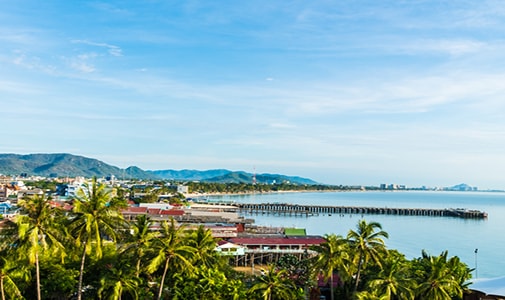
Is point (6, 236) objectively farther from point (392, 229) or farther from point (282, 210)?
point (282, 210)

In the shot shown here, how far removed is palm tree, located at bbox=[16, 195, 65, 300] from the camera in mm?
22844

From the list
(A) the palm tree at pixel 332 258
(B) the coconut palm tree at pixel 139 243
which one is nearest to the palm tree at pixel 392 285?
(A) the palm tree at pixel 332 258

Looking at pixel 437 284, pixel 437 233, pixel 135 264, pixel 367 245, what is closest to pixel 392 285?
pixel 437 284

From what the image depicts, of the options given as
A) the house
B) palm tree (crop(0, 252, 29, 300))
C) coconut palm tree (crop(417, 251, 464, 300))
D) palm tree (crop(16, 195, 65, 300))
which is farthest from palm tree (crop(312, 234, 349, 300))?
the house

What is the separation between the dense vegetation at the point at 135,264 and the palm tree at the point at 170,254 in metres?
0.05

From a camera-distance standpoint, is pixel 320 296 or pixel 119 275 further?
pixel 320 296

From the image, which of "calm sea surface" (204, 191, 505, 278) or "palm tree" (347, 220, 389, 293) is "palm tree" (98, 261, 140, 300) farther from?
"calm sea surface" (204, 191, 505, 278)

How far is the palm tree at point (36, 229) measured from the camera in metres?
22.8

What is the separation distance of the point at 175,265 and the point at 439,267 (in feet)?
47.1

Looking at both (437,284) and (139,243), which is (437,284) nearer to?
(437,284)

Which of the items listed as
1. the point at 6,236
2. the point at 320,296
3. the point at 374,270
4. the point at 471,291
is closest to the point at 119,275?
the point at 6,236

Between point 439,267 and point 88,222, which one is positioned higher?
point 88,222

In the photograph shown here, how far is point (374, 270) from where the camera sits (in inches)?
1189

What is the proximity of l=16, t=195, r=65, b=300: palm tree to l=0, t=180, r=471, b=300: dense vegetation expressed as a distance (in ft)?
0.15
